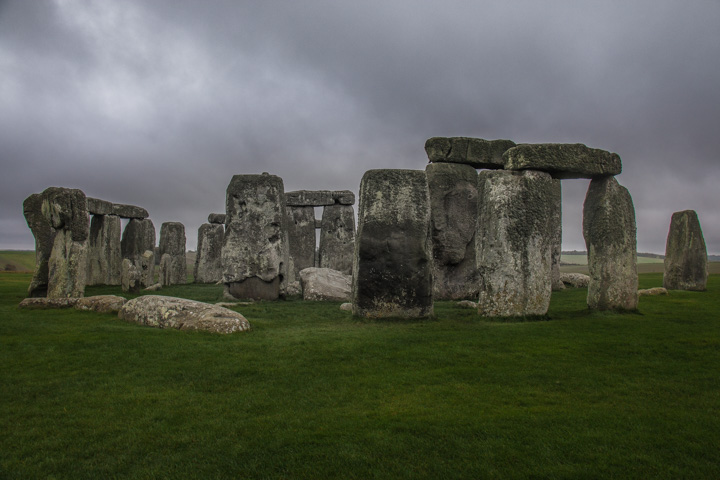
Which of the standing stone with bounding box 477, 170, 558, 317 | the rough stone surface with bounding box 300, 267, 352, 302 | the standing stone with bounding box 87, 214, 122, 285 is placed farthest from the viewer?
the standing stone with bounding box 87, 214, 122, 285

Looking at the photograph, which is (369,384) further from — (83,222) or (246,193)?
(246,193)

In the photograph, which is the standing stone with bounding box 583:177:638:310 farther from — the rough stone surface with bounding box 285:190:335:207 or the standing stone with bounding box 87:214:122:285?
the standing stone with bounding box 87:214:122:285

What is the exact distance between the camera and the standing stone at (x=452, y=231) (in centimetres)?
1302

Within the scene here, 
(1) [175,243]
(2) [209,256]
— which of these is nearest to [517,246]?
(2) [209,256]

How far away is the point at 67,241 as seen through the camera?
10.7 m

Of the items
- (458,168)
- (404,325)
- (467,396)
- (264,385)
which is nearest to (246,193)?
(458,168)

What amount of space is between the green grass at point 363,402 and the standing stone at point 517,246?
0.89m

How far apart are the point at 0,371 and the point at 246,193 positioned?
341 inches

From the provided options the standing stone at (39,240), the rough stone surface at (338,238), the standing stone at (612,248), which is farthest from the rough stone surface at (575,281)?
the standing stone at (39,240)

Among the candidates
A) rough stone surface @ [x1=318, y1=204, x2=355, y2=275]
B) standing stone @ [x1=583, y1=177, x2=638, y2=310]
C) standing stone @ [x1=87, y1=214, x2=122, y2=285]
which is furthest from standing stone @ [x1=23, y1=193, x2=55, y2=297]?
standing stone @ [x1=583, y1=177, x2=638, y2=310]

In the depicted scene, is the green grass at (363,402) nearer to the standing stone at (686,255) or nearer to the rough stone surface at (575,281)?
the standing stone at (686,255)

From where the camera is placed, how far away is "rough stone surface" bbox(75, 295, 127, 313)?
900 centimetres

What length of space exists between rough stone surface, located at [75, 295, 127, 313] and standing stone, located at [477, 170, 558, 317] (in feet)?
21.2

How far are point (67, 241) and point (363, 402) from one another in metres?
9.09
